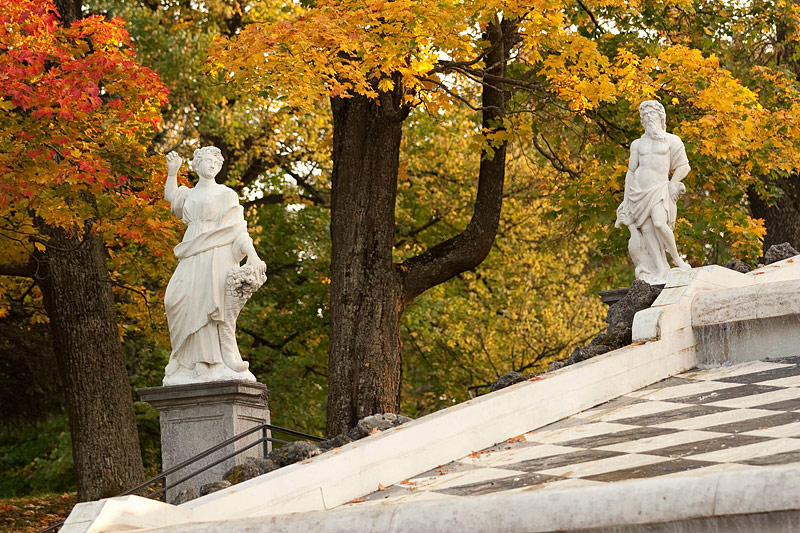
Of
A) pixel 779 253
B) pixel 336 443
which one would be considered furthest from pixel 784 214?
pixel 336 443

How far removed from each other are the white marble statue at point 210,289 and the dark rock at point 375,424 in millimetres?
1850

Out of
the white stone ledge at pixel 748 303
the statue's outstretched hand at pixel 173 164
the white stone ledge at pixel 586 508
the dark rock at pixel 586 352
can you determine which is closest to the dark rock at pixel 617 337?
the dark rock at pixel 586 352

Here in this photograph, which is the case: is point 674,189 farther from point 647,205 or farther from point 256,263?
point 256,263

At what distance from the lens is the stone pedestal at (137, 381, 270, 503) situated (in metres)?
9.37

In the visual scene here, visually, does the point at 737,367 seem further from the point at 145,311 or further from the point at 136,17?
the point at 136,17

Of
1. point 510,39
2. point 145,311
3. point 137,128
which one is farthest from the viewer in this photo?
point 145,311

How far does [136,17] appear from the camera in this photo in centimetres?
1955

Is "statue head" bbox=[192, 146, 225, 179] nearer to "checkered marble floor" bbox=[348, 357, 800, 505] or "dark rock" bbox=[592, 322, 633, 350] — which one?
"dark rock" bbox=[592, 322, 633, 350]

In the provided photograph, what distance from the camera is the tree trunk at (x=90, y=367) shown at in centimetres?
1395

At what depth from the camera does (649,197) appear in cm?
1159

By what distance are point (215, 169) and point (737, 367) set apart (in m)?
4.79

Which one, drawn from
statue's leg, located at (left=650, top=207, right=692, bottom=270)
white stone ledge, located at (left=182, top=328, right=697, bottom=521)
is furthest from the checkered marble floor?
statue's leg, located at (left=650, top=207, right=692, bottom=270)

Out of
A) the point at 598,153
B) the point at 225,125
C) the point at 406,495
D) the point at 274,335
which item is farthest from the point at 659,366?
the point at 274,335

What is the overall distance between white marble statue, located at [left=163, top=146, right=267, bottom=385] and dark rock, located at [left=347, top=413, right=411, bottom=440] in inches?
72.8
